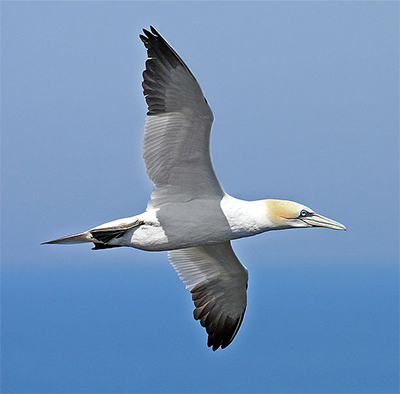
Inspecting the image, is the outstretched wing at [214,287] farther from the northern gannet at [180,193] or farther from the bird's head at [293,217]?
the bird's head at [293,217]

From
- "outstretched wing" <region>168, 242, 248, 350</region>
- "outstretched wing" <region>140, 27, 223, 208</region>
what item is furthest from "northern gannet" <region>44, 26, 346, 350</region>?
"outstretched wing" <region>168, 242, 248, 350</region>

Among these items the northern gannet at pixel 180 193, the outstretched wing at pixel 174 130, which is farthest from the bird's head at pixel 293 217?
the outstretched wing at pixel 174 130

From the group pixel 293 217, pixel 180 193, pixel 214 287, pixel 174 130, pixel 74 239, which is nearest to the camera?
pixel 174 130

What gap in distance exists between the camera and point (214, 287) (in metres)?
12.2

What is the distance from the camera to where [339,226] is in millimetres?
10508

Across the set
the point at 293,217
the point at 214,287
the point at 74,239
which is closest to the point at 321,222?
the point at 293,217

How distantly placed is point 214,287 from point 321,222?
2.34 metres

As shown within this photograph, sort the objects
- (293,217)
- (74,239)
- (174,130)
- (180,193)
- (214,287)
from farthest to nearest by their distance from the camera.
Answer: (214,287) < (74,239) < (180,193) < (293,217) < (174,130)

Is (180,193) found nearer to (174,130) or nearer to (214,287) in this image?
(174,130)

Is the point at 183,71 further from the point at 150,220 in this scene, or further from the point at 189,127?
the point at 150,220

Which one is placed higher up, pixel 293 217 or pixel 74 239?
pixel 293 217

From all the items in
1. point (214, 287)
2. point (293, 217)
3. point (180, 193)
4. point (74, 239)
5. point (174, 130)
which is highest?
point (174, 130)

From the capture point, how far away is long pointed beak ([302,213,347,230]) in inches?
412

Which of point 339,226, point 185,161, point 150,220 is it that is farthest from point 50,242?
point 339,226
